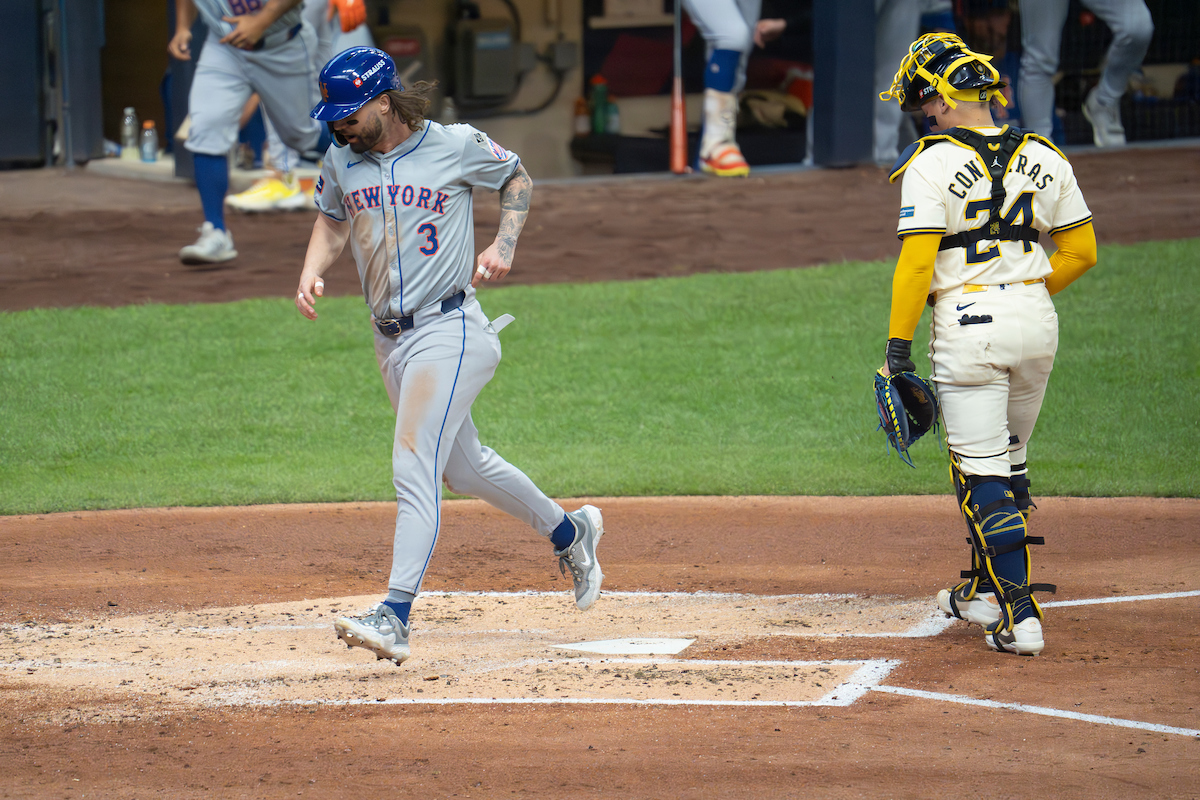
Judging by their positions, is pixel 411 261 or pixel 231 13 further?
pixel 231 13

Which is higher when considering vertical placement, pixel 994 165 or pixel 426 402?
pixel 994 165

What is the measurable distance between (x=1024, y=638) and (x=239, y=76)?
24.4 feet

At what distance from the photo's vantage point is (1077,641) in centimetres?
452

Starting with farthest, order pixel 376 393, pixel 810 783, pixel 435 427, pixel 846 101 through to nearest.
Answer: pixel 846 101 < pixel 376 393 < pixel 435 427 < pixel 810 783

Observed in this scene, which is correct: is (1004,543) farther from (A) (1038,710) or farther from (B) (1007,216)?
(B) (1007,216)

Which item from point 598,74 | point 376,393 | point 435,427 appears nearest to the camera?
point 435,427

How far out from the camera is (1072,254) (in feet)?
14.7

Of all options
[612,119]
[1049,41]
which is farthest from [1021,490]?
[612,119]

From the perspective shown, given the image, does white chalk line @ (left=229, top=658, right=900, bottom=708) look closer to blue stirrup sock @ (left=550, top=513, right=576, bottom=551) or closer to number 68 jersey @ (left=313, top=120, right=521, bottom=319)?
blue stirrup sock @ (left=550, top=513, right=576, bottom=551)

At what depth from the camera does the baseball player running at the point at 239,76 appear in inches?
378

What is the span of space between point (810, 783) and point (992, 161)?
6.61 ft

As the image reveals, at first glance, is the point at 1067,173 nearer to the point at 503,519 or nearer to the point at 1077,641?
the point at 1077,641

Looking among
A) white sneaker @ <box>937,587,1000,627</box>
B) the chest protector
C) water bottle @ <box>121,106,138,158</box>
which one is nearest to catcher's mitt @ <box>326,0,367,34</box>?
water bottle @ <box>121,106,138,158</box>

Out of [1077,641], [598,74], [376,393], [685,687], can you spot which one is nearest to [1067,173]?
[1077,641]
